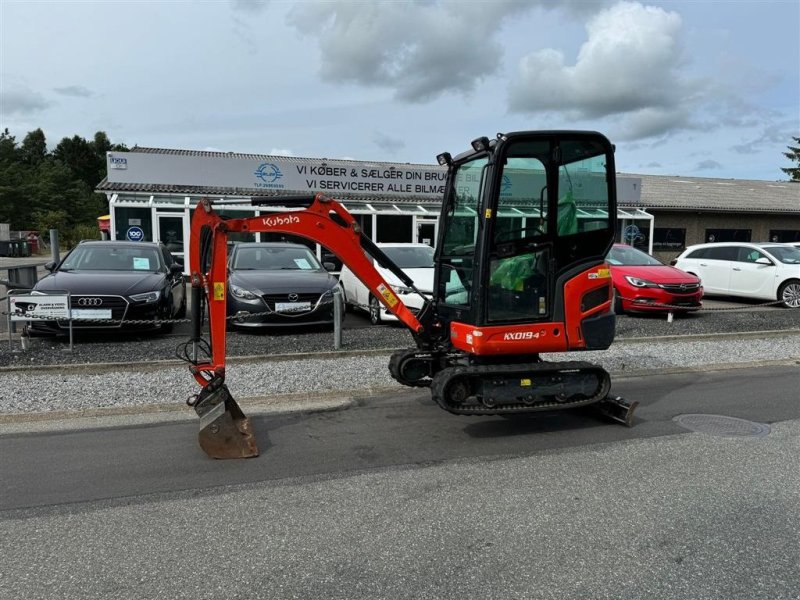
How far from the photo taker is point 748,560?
335cm

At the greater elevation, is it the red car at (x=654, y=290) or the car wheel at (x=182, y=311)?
the red car at (x=654, y=290)

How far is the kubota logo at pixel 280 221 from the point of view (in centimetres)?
513

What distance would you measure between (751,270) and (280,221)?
1423 centimetres

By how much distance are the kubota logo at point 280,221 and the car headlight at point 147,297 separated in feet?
16.1

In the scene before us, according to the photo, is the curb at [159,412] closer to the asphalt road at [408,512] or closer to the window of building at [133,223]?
the asphalt road at [408,512]

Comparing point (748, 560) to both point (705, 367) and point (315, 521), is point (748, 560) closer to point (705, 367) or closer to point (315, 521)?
point (315, 521)

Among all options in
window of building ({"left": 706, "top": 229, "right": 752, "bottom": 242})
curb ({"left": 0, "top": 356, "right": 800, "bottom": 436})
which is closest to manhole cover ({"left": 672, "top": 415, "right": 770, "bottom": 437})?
curb ({"left": 0, "top": 356, "right": 800, "bottom": 436})

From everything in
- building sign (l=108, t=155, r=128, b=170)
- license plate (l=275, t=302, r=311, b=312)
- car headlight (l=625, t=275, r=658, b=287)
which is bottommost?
license plate (l=275, t=302, r=311, b=312)

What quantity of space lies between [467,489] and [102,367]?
5377mm

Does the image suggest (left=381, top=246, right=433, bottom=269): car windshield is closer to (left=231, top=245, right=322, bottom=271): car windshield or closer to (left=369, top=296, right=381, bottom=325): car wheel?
(left=369, top=296, right=381, bottom=325): car wheel

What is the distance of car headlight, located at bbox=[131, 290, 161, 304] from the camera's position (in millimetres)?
9117

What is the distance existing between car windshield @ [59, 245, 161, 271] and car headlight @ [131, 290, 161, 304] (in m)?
1.18

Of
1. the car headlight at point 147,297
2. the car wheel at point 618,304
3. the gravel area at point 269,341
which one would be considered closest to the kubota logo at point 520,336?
the gravel area at point 269,341

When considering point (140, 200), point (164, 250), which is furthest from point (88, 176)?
point (164, 250)
